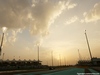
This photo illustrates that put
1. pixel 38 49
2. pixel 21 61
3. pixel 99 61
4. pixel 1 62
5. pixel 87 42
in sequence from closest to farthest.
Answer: pixel 87 42, pixel 38 49, pixel 1 62, pixel 21 61, pixel 99 61

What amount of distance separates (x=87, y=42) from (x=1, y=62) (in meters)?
97.2

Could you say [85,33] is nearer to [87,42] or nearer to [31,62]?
[87,42]

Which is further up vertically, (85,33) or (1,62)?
(85,33)

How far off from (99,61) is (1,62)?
115 metres

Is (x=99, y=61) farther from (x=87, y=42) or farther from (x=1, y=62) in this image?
(x=1, y=62)

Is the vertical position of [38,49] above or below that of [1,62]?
above

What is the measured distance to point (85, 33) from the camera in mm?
66188

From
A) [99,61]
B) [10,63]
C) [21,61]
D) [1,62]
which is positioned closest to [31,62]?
[21,61]

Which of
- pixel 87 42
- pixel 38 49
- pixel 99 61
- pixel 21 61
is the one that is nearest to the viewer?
pixel 87 42

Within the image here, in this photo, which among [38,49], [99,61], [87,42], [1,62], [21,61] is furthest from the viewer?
[99,61]

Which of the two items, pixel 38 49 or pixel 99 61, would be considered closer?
pixel 38 49

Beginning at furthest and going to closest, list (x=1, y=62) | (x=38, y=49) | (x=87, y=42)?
(x=1, y=62), (x=38, y=49), (x=87, y=42)

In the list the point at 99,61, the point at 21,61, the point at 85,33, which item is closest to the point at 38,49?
the point at 21,61

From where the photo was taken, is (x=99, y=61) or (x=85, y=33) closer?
(x=85, y=33)
